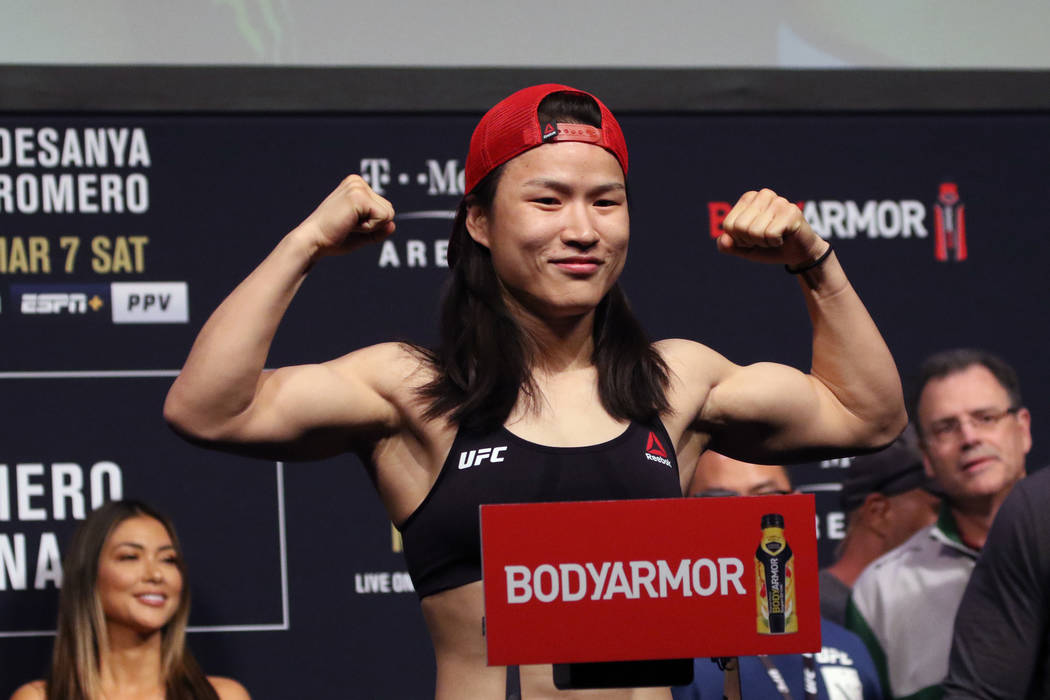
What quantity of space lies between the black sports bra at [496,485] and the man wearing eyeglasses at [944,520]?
1.80 meters

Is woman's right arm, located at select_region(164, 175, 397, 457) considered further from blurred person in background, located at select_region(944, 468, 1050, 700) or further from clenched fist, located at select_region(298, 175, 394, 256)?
blurred person in background, located at select_region(944, 468, 1050, 700)

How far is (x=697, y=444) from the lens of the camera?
6.20 feet

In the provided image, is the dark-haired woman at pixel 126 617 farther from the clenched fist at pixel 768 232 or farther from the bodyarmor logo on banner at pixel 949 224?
the bodyarmor logo on banner at pixel 949 224

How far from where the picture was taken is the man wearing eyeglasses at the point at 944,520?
3.25m

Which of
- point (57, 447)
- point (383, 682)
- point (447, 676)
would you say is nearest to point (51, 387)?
point (57, 447)

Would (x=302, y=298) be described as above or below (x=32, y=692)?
above

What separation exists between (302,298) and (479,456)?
5.64ft

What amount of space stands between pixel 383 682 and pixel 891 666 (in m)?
1.27

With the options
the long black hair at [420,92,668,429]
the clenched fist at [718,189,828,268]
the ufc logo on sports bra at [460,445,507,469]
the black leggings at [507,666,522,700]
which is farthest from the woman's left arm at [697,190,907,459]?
the black leggings at [507,666,522,700]

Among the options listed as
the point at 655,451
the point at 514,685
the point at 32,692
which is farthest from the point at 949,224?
the point at 32,692

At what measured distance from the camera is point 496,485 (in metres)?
1.65

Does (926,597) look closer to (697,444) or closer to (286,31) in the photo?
(697,444)

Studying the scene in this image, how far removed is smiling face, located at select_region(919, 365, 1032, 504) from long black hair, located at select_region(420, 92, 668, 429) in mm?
1749

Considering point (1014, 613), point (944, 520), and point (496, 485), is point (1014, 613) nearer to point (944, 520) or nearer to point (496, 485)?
point (944, 520)
